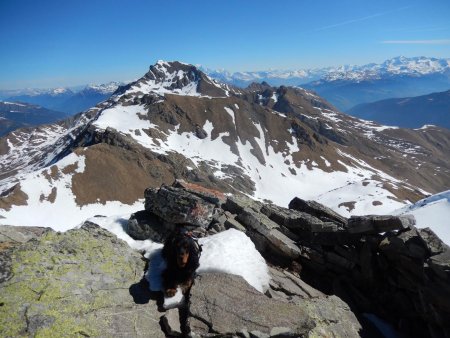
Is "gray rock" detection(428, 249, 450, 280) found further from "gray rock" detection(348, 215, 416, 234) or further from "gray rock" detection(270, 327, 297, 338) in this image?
"gray rock" detection(270, 327, 297, 338)

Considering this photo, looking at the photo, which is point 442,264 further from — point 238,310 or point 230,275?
point 238,310

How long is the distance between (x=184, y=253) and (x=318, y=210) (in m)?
13.5

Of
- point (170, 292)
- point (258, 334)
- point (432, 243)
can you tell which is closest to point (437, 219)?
point (432, 243)

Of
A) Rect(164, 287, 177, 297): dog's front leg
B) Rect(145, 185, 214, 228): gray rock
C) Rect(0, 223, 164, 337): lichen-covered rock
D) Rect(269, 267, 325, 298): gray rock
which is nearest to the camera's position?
Rect(0, 223, 164, 337): lichen-covered rock

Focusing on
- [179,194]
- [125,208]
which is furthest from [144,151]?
[179,194]

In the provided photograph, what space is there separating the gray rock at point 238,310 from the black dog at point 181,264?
0.44 metres

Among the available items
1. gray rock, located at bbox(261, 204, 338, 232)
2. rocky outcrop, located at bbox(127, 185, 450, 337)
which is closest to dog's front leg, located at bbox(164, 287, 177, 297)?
rocky outcrop, located at bbox(127, 185, 450, 337)

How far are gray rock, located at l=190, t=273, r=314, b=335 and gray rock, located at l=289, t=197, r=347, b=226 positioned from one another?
11.1 meters

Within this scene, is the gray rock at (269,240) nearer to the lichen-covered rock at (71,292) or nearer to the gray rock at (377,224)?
the gray rock at (377,224)

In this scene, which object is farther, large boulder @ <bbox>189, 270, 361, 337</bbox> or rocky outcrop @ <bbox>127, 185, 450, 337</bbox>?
rocky outcrop @ <bbox>127, 185, 450, 337</bbox>

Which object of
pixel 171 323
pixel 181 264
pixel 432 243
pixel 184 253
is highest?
pixel 184 253

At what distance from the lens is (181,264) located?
11734mm

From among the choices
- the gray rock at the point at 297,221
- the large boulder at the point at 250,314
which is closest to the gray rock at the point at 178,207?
the gray rock at the point at 297,221

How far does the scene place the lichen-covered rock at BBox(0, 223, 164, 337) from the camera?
29.7 ft
